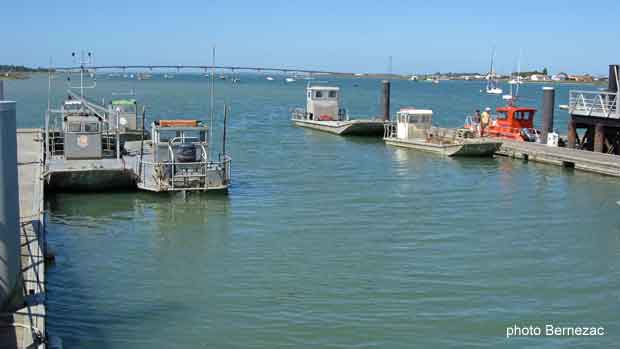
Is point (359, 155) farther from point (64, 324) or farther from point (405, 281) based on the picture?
point (64, 324)

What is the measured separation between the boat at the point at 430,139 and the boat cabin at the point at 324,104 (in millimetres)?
9263

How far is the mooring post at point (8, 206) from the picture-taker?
1011 centimetres

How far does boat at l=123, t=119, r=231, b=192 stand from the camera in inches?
971

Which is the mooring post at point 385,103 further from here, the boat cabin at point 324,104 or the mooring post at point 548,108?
the mooring post at point 548,108

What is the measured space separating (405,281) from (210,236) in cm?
629

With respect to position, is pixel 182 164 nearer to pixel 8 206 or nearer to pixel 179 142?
pixel 179 142

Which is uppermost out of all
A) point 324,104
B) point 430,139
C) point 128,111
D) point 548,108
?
point 548,108

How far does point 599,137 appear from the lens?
3397cm

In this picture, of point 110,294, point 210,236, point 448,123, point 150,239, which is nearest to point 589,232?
point 210,236

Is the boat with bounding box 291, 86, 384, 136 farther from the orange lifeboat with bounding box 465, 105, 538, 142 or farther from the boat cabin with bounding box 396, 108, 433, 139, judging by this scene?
the orange lifeboat with bounding box 465, 105, 538, 142

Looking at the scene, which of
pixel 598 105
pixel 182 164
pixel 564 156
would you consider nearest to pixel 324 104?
pixel 564 156

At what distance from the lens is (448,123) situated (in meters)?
66.4

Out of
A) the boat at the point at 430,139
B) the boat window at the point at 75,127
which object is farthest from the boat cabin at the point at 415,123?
the boat window at the point at 75,127

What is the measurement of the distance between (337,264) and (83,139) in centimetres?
1308
